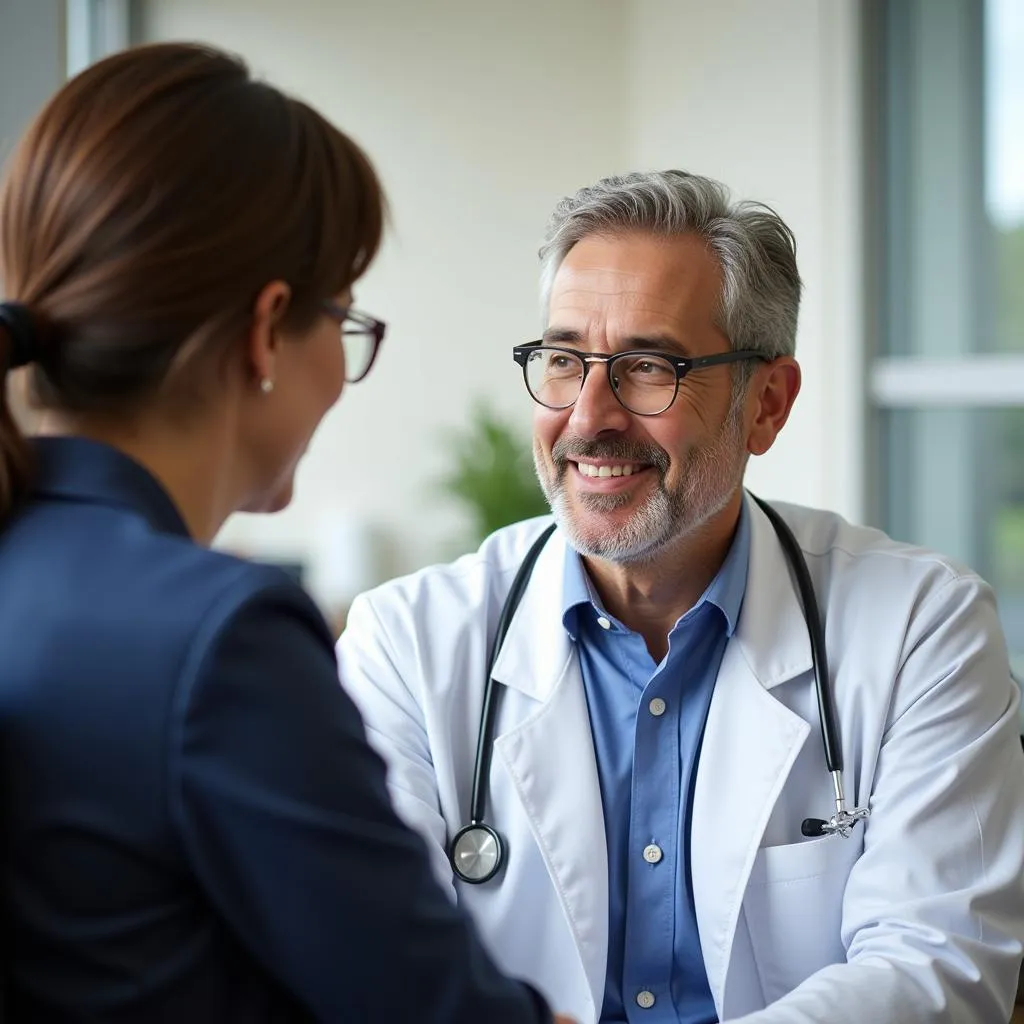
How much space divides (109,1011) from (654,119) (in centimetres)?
472

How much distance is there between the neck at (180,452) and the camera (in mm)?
912

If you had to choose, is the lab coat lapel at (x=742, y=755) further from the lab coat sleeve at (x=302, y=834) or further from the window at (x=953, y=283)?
the window at (x=953, y=283)

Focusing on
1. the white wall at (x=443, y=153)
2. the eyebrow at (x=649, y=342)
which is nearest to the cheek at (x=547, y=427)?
the eyebrow at (x=649, y=342)

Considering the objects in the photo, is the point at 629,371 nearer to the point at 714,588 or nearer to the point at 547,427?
the point at 547,427

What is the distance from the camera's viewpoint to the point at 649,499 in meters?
1.71

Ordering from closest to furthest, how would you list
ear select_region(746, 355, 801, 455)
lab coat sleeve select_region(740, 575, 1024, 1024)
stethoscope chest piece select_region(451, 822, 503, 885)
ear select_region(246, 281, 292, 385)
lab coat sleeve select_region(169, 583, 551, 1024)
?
lab coat sleeve select_region(169, 583, 551, 1024), ear select_region(246, 281, 292, 385), lab coat sleeve select_region(740, 575, 1024, 1024), stethoscope chest piece select_region(451, 822, 503, 885), ear select_region(746, 355, 801, 455)

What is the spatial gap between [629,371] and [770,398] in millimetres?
249

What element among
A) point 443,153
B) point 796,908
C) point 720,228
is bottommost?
point 796,908

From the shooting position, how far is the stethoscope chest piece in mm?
1555

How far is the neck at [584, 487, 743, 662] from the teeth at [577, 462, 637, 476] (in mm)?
116

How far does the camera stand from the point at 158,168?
87 centimetres

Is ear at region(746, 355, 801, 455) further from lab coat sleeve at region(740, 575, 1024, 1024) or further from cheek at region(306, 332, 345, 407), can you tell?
cheek at region(306, 332, 345, 407)

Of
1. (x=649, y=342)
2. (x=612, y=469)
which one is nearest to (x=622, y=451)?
(x=612, y=469)

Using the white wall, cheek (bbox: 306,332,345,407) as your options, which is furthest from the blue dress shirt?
the white wall
